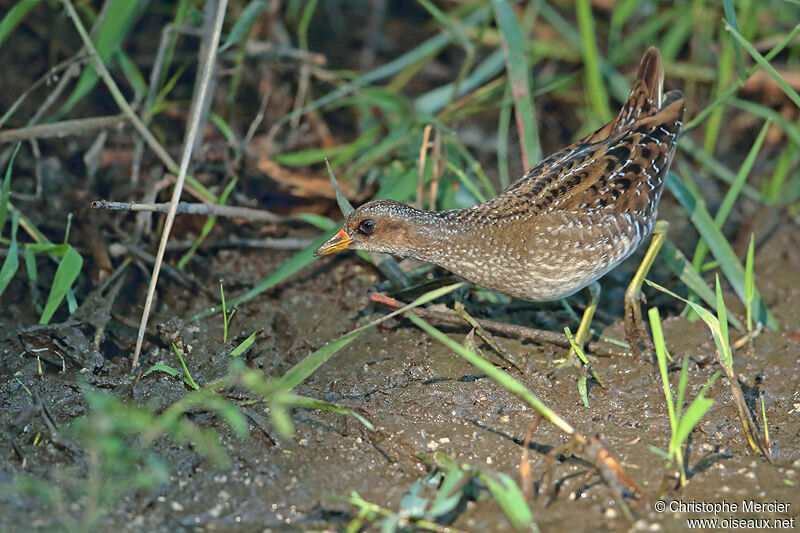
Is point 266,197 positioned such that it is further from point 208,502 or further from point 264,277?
point 208,502

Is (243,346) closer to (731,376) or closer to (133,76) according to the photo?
(133,76)

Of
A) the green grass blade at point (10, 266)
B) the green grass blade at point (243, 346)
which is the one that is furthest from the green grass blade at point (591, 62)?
the green grass blade at point (10, 266)

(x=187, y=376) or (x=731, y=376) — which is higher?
(x=731, y=376)

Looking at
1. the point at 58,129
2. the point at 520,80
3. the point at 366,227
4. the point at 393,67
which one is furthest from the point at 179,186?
the point at 393,67

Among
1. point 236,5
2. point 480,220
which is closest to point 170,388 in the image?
point 480,220

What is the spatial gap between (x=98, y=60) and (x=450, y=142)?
2300 mm

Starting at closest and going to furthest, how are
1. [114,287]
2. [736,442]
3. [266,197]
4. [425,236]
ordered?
[736,442], [425,236], [114,287], [266,197]

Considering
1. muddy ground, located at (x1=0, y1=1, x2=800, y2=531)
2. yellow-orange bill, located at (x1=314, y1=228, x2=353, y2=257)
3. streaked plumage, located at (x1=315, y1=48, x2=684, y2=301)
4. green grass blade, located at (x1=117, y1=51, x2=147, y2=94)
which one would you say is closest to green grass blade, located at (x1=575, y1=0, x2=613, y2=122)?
muddy ground, located at (x1=0, y1=1, x2=800, y2=531)

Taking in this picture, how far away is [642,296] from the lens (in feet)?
15.5

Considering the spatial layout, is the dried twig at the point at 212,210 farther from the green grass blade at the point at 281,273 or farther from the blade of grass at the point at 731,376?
the blade of grass at the point at 731,376

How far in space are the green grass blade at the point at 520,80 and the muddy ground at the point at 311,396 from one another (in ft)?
3.35

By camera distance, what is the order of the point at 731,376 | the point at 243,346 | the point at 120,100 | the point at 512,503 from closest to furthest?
the point at 512,503 < the point at 731,376 < the point at 243,346 < the point at 120,100

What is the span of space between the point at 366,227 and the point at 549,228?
95cm

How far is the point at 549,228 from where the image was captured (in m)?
4.32
